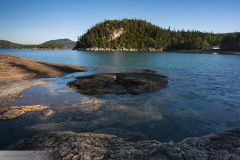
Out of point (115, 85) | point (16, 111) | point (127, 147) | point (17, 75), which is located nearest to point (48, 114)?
point (16, 111)

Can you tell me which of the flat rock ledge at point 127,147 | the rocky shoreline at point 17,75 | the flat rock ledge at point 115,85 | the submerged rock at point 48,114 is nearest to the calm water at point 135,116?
the submerged rock at point 48,114

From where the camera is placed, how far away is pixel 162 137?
683 inches

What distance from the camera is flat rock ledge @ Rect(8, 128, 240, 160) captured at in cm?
1236

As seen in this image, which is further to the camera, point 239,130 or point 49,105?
point 49,105

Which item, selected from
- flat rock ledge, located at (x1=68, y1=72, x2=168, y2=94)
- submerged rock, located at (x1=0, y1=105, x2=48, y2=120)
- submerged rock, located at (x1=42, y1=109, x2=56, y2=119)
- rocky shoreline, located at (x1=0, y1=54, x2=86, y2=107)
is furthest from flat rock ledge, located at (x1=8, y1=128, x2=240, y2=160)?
flat rock ledge, located at (x1=68, y1=72, x2=168, y2=94)

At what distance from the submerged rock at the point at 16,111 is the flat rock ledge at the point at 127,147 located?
689 cm

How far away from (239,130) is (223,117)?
5489mm

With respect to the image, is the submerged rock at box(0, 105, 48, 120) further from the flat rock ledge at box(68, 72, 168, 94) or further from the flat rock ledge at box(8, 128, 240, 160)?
the flat rock ledge at box(68, 72, 168, 94)

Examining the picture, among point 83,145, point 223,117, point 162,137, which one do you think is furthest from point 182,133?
point 83,145

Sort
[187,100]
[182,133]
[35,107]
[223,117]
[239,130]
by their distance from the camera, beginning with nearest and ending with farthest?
[239,130], [182,133], [223,117], [35,107], [187,100]

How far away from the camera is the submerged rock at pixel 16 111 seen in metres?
21.0

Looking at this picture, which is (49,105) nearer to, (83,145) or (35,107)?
(35,107)

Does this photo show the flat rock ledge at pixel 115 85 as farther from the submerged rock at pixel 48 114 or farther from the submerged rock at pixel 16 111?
the submerged rock at pixel 48 114

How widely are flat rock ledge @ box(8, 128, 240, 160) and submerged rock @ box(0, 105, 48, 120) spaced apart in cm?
689
